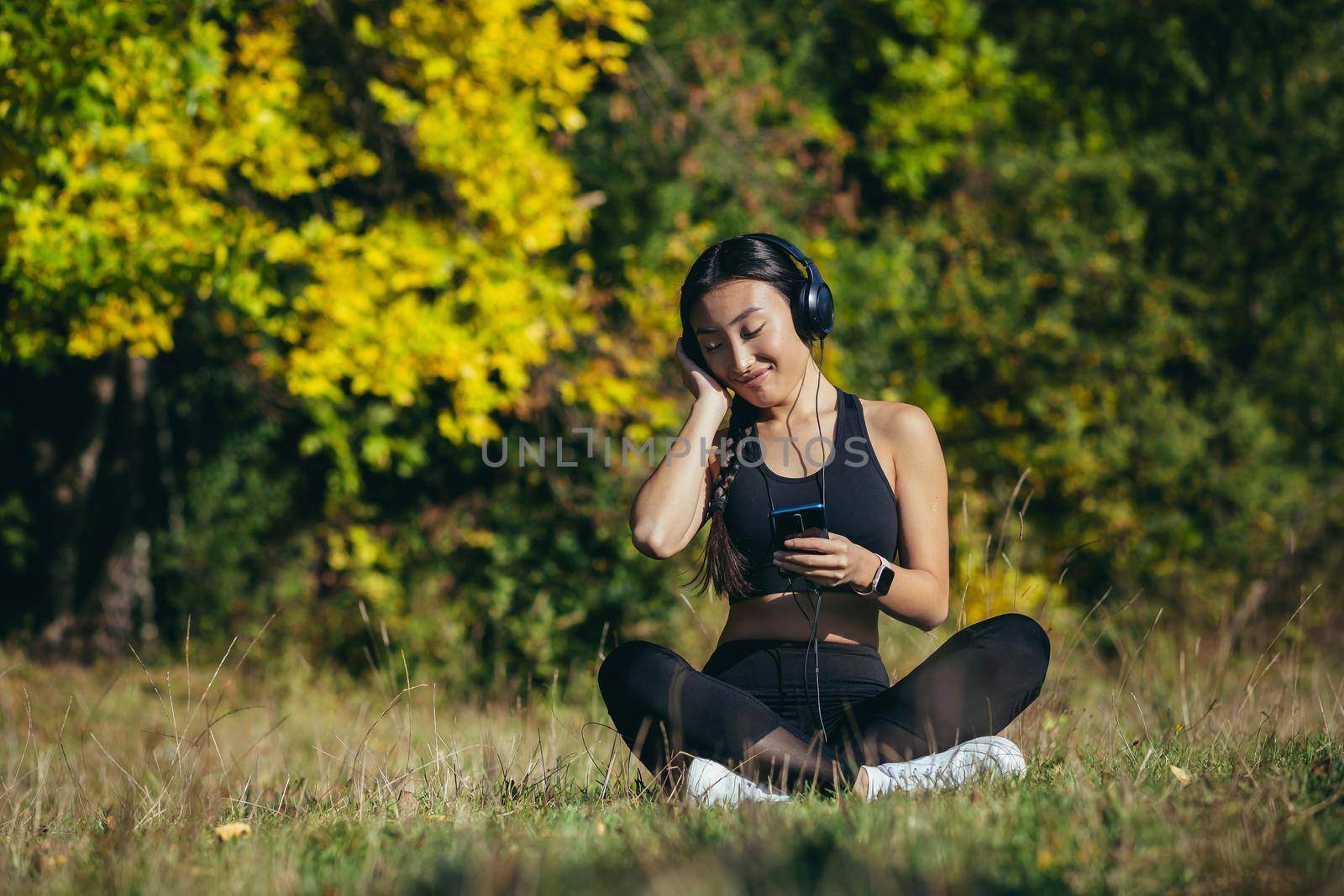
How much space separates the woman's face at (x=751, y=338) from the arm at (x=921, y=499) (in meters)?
0.29

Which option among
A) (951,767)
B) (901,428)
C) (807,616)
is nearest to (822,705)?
(807,616)

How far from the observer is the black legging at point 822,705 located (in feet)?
8.07

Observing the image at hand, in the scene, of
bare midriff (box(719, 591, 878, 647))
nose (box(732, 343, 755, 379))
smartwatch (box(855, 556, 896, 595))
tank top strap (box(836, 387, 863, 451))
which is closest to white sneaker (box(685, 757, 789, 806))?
bare midriff (box(719, 591, 878, 647))

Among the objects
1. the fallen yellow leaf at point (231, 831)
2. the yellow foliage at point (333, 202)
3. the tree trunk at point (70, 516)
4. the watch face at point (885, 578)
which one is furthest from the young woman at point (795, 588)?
the tree trunk at point (70, 516)

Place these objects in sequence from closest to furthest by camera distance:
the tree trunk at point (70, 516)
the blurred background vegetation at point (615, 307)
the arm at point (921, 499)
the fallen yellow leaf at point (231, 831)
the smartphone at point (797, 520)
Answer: the fallen yellow leaf at point (231, 831) → the smartphone at point (797, 520) → the arm at point (921, 499) → the blurred background vegetation at point (615, 307) → the tree trunk at point (70, 516)

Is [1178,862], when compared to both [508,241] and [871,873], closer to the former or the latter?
[871,873]

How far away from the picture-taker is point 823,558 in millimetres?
2420

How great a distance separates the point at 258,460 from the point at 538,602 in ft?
7.19

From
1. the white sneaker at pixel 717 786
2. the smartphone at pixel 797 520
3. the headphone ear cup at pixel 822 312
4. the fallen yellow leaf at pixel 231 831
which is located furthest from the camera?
the headphone ear cup at pixel 822 312

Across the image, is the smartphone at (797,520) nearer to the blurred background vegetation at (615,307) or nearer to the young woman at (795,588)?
the young woman at (795,588)

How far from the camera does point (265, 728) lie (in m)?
5.42

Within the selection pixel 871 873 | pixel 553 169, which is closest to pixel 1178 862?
pixel 871 873

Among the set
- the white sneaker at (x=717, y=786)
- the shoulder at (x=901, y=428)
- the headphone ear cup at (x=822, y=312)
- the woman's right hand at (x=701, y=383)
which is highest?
the headphone ear cup at (x=822, y=312)

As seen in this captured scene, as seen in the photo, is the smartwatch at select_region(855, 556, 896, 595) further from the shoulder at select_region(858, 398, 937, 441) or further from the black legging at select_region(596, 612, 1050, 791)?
the shoulder at select_region(858, 398, 937, 441)
